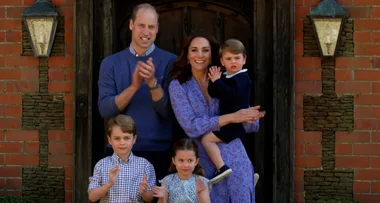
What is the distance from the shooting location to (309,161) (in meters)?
5.94

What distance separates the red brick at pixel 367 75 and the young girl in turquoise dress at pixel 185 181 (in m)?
2.02

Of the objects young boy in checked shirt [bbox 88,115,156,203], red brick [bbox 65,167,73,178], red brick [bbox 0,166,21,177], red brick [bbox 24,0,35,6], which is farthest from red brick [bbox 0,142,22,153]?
young boy in checked shirt [bbox 88,115,156,203]

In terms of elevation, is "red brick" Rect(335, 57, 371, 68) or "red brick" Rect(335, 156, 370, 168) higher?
"red brick" Rect(335, 57, 371, 68)

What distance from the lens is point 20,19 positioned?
237 inches

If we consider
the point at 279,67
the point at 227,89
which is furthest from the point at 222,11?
the point at 227,89

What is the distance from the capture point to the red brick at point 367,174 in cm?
594

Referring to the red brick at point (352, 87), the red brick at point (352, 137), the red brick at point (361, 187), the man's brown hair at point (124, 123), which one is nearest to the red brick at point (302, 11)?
the red brick at point (352, 87)

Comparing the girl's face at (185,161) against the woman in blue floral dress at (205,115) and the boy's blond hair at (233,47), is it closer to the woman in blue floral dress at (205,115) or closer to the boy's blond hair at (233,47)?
the woman in blue floral dress at (205,115)

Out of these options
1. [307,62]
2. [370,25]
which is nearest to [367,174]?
[307,62]

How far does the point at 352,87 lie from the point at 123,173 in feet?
7.64

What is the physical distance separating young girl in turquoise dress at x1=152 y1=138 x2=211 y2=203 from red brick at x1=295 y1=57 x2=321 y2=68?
178 cm

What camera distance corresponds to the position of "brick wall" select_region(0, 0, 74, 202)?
6.02 metres

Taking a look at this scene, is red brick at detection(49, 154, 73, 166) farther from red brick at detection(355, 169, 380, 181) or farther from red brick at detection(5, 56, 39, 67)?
red brick at detection(355, 169, 380, 181)

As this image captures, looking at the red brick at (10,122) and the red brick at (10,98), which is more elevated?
the red brick at (10,98)
